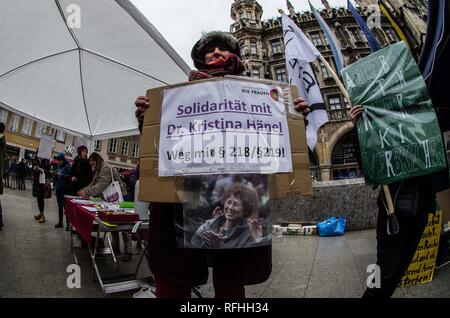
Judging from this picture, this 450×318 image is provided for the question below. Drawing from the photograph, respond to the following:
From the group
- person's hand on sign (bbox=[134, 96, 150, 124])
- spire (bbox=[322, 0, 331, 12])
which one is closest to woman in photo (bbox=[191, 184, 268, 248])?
person's hand on sign (bbox=[134, 96, 150, 124])

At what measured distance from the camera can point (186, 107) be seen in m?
1.11

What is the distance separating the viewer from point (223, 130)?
104 cm

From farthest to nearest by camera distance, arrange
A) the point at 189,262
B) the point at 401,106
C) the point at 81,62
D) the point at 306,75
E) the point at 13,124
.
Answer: the point at 13,124, the point at 81,62, the point at 306,75, the point at 401,106, the point at 189,262

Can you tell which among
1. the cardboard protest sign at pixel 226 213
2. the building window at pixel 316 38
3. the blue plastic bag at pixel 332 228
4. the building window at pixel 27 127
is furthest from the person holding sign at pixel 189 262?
the building window at pixel 27 127

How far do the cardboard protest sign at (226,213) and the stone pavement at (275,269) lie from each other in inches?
62.2

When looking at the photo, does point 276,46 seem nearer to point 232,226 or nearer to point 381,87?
point 381,87

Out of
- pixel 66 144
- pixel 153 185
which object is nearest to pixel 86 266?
pixel 153 185

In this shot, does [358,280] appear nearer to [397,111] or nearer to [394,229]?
[394,229]

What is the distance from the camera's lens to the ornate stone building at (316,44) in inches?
677

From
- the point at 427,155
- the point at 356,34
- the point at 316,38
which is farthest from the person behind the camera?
the point at 316,38

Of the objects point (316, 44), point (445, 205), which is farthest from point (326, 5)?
point (445, 205)

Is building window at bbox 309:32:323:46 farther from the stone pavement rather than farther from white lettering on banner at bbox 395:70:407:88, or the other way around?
white lettering on banner at bbox 395:70:407:88

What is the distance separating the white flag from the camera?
8.00 ft

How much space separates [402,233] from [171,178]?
Answer: 5.52ft
